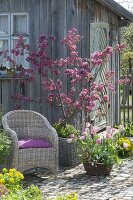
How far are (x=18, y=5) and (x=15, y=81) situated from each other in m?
1.39

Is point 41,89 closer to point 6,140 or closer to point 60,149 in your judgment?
point 60,149

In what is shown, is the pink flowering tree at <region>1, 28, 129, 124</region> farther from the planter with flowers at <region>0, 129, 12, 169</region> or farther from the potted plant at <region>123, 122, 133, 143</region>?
the potted plant at <region>123, 122, 133, 143</region>

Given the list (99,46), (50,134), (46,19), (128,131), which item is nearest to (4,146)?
(50,134)

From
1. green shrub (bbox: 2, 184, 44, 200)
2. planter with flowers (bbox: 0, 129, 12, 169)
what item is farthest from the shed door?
green shrub (bbox: 2, 184, 44, 200)

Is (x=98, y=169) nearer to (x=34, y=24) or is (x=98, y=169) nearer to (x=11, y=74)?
(x=11, y=74)

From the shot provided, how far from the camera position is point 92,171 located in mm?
8219

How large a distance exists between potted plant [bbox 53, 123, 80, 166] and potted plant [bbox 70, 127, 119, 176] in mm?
507

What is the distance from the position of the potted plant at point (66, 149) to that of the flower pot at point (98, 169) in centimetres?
69

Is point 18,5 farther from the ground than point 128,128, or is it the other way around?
point 18,5

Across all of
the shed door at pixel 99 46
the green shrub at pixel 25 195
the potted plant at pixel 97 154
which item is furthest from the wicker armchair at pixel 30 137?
the green shrub at pixel 25 195

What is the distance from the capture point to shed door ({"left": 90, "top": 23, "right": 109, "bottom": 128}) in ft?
35.3

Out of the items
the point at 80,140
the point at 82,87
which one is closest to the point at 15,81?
the point at 82,87

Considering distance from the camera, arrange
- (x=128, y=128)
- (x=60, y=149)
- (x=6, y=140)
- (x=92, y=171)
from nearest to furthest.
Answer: (x=6, y=140) < (x=92, y=171) < (x=60, y=149) < (x=128, y=128)

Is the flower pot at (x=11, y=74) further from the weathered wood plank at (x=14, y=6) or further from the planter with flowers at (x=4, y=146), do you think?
the planter with flowers at (x=4, y=146)
